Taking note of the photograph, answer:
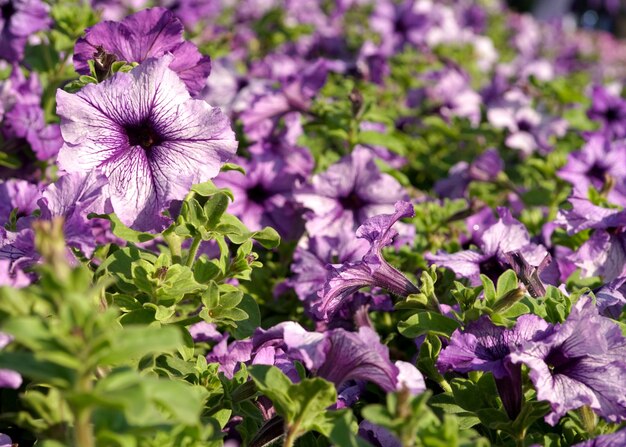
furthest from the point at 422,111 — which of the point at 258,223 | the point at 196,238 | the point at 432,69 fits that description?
the point at 196,238

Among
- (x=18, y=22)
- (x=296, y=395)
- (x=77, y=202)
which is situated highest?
(x=18, y=22)

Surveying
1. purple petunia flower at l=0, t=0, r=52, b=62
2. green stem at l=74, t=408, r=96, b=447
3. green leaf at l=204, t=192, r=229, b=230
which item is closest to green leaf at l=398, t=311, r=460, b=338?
green leaf at l=204, t=192, r=229, b=230

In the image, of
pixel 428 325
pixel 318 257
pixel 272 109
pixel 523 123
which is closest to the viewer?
pixel 428 325

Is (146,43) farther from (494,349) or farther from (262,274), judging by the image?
(494,349)

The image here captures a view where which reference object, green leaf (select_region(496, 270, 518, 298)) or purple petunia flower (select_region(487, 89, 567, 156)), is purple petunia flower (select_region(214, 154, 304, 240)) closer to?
green leaf (select_region(496, 270, 518, 298))

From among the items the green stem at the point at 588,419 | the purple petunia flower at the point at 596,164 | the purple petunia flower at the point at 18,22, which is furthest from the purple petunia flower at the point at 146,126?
the purple petunia flower at the point at 596,164

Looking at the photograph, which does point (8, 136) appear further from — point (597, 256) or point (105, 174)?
point (597, 256)

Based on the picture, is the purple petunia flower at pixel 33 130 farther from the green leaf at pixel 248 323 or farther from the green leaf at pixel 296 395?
the green leaf at pixel 296 395

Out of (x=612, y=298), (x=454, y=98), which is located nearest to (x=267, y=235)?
(x=612, y=298)
